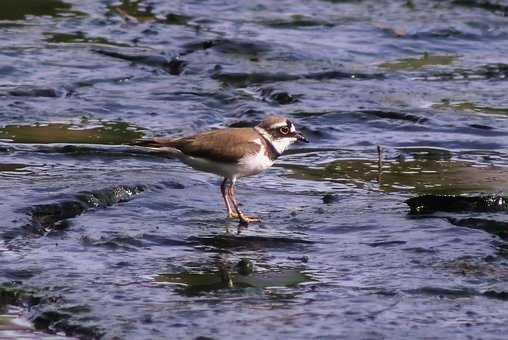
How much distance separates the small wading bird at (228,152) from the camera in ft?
30.2

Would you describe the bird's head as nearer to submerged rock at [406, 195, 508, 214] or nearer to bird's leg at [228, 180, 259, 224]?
bird's leg at [228, 180, 259, 224]

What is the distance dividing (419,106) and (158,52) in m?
3.28

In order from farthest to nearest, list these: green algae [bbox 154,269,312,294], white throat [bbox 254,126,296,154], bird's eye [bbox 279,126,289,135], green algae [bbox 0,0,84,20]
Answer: green algae [bbox 0,0,84,20], bird's eye [bbox 279,126,289,135], white throat [bbox 254,126,296,154], green algae [bbox 154,269,312,294]

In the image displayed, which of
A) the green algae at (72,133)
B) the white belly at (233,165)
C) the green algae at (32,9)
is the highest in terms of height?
the white belly at (233,165)

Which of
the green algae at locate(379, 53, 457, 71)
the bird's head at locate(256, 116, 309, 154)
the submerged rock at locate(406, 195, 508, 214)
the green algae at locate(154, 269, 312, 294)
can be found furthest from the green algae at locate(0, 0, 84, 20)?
the green algae at locate(154, 269, 312, 294)

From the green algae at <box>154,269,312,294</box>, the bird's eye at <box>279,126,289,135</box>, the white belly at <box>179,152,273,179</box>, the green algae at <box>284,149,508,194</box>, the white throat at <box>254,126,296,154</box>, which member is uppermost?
the bird's eye at <box>279,126,289,135</box>

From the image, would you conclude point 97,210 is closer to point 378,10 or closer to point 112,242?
point 112,242

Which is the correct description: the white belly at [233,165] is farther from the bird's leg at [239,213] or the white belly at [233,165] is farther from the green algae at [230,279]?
the green algae at [230,279]

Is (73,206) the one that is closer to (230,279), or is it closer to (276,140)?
(276,140)

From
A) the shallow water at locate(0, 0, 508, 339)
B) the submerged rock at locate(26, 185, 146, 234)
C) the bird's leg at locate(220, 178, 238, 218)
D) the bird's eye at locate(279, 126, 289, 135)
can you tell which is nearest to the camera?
the shallow water at locate(0, 0, 508, 339)

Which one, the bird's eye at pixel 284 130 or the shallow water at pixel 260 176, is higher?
the bird's eye at pixel 284 130

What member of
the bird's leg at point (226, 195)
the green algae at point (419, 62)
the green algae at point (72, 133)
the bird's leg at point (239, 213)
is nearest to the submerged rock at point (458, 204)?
the bird's leg at point (239, 213)

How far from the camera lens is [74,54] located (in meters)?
14.6

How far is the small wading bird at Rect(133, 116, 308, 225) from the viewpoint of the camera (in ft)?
30.2
